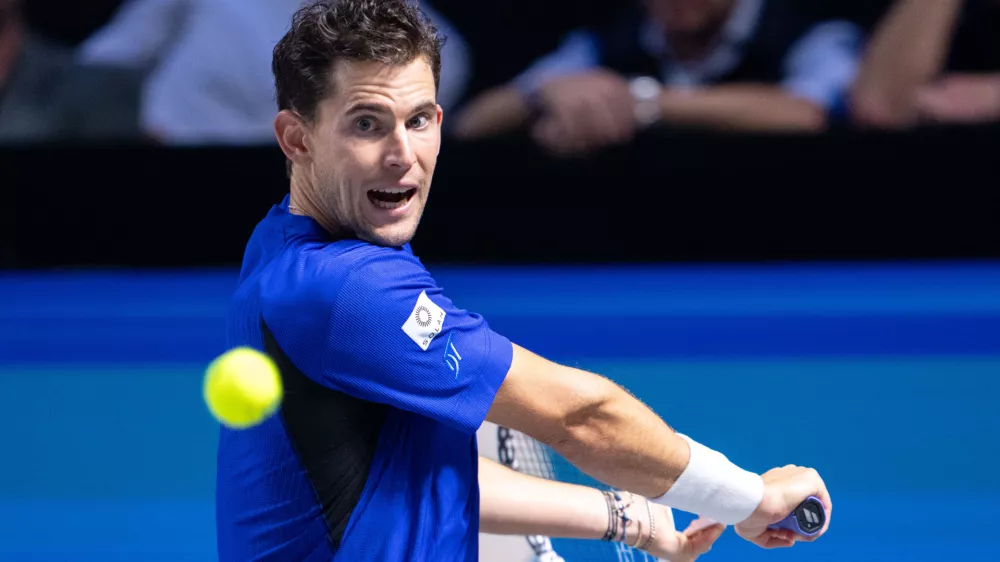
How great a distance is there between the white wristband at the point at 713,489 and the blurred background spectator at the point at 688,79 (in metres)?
2.46

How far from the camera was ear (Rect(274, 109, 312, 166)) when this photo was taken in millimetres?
1340

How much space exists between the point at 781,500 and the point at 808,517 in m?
0.06

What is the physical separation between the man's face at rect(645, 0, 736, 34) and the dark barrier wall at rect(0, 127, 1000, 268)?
0.44m

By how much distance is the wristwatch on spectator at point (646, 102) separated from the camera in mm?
3809

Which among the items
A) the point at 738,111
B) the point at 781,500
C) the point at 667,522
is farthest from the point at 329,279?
the point at 738,111

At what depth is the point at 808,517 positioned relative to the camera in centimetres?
152

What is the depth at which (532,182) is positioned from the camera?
387cm

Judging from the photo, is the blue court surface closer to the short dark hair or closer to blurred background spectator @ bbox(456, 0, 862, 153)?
blurred background spectator @ bbox(456, 0, 862, 153)

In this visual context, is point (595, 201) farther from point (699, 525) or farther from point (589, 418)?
point (589, 418)

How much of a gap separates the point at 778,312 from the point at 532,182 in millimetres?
951

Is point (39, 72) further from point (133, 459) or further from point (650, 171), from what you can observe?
point (650, 171)

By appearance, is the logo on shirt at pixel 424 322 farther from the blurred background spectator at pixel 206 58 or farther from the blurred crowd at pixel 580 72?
the blurred background spectator at pixel 206 58

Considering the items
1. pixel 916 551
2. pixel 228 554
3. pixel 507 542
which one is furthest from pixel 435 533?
pixel 916 551

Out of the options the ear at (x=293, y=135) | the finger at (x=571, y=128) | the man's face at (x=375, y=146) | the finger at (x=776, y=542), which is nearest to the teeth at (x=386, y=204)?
the man's face at (x=375, y=146)
